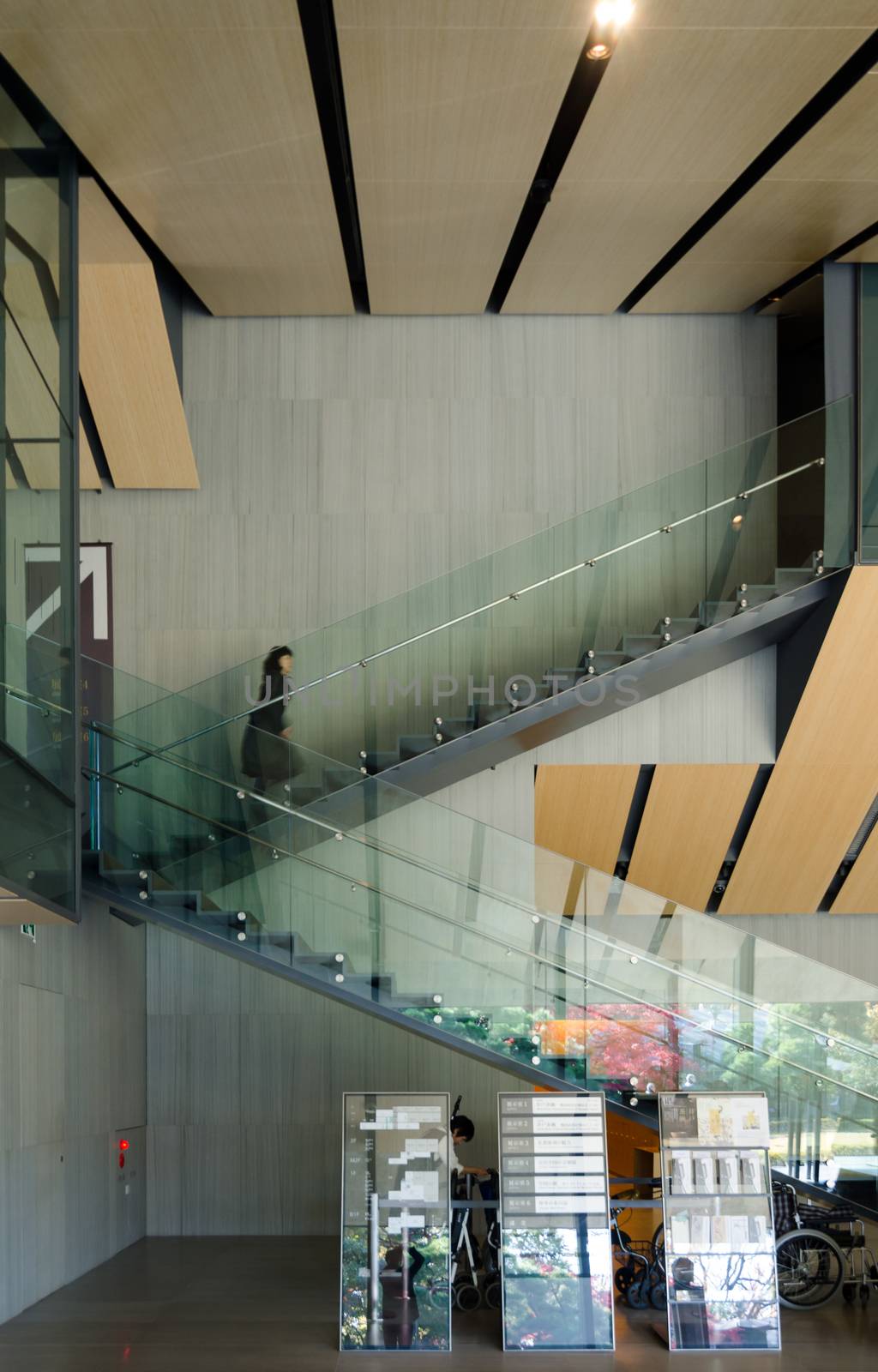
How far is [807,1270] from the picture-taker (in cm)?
873

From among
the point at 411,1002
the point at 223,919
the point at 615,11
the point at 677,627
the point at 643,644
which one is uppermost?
the point at 615,11

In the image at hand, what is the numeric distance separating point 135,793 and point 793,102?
603 cm

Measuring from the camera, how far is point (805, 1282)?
872 cm

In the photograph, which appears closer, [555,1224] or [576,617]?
[555,1224]

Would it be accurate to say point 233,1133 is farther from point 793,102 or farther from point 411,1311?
point 793,102

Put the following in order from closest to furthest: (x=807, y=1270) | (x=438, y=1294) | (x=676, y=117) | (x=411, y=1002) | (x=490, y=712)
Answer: (x=438, y=1294)
(x=676, y=117)
(x=411, y=1002)
(x=807, y=1270)
(x=490, y=712)

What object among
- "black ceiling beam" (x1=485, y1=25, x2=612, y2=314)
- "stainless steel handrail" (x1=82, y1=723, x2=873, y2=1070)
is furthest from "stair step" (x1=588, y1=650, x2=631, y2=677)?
"black ceiling beam" (x1=485, y1=25, x2=612, y2=314)

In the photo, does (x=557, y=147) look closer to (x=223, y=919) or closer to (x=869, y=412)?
(x=869, y=412)

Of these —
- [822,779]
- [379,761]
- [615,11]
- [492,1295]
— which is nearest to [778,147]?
[615,11]

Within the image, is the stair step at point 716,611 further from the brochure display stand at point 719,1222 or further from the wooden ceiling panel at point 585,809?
the brochure display stand at point 719,1222

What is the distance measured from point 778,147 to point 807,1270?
7.57 metres

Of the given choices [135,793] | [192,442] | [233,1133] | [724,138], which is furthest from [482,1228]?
[724,138]

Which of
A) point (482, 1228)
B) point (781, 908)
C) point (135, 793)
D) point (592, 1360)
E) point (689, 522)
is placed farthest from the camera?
point (781, 908)

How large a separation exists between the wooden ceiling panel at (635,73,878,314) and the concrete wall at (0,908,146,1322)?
7306mm
